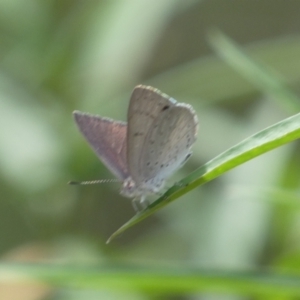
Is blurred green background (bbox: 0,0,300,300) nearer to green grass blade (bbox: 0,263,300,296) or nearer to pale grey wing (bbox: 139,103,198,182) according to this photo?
pale grey wing (bbox: 139,103,198,182)

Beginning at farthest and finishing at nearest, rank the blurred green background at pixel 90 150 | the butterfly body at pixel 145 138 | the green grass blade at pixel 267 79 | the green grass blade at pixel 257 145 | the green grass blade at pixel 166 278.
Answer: the blurred green background at pixel 90 150, the butterfly body at pixel 145 138, the green grass blade at pixel 267 79, the green grass blade at pixel 166 278, the green grass blade at pixel 257 145

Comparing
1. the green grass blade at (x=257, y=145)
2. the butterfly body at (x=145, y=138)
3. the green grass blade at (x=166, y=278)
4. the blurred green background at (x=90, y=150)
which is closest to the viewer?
the green grass blade at (x=257, y=145)

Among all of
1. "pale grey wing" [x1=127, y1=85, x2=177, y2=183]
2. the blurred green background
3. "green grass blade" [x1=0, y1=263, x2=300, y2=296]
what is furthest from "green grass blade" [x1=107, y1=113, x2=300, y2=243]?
the blurred green background

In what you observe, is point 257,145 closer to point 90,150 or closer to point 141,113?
point 141,113

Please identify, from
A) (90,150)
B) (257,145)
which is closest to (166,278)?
(257,145)

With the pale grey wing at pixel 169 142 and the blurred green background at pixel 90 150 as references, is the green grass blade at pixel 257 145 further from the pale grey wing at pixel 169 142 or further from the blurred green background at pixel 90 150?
the blurred green background at pixel 90 150

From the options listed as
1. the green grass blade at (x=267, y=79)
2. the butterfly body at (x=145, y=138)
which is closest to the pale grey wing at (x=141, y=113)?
the butterfly body at (x=145, y=138)
